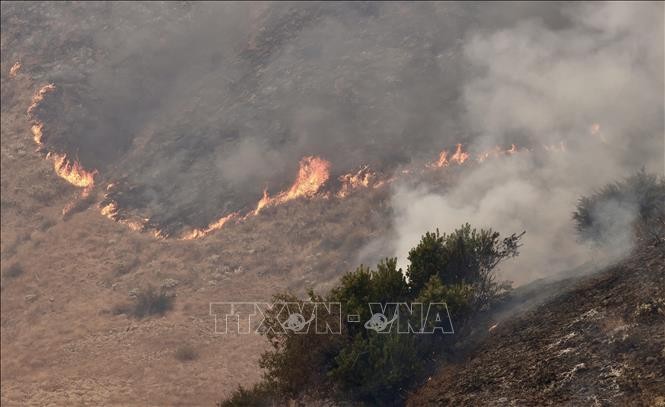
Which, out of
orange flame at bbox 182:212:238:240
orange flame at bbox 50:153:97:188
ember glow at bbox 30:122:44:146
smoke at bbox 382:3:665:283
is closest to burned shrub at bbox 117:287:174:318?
orange flame at bbox 182:212:238:240

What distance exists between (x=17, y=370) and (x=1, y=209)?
1439 cm

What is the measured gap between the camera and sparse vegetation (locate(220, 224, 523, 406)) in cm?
1205

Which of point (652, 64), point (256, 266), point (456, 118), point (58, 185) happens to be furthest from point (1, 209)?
point (652, 64)

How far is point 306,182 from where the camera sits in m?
32.6

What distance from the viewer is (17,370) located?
72.7 feet

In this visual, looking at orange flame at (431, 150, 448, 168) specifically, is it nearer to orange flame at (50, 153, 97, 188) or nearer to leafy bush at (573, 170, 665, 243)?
leafy bush at (573, 170, 665, 243)

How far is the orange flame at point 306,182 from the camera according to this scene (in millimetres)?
31875

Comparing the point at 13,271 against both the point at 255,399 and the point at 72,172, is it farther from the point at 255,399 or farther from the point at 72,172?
the point at 255,399

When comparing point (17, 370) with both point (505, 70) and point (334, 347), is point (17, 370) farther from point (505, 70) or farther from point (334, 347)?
point (505, 70)

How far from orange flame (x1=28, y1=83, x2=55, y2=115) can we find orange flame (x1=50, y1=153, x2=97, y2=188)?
191 inches

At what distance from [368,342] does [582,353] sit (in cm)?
444

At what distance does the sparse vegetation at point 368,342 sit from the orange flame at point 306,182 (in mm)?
17931

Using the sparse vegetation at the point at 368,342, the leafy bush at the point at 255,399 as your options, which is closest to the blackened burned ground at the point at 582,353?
the sparse vegetation at the point at 368,342

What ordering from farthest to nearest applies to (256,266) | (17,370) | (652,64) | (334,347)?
1. (652,64)
2. (256,266)
3. (17,370)
4. (334,347)
